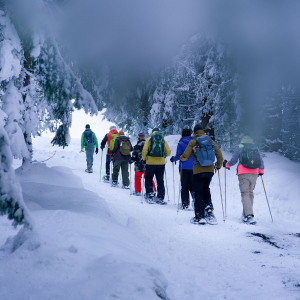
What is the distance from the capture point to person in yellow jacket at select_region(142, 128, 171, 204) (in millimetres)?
7465

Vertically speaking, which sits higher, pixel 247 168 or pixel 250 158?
pixel 250 158

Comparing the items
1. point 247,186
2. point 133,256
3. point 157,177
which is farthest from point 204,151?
point 133,256

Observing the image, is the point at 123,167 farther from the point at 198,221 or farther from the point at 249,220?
the point at 249,220

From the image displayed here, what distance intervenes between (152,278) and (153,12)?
5724 mm

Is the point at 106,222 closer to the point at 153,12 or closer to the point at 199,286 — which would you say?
the point at 199,286

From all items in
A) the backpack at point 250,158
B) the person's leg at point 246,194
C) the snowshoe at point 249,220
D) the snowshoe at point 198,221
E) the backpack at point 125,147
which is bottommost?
the snowshoe at point 249,220

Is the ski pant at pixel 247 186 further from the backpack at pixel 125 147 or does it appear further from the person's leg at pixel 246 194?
the backpack at pixel 125 147

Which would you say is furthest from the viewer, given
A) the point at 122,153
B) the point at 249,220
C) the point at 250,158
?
the point at 122,153

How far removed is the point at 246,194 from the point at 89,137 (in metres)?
7.73

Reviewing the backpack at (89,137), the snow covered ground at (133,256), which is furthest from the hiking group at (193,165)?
the backpack at (89,137)

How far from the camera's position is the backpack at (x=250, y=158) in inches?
247

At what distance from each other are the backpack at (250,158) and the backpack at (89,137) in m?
7.34

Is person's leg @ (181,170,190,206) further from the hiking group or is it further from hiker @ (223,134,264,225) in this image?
hiker @ (223,134,264,225)

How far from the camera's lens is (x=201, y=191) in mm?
Result: 5590
